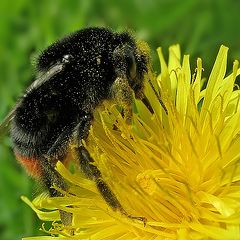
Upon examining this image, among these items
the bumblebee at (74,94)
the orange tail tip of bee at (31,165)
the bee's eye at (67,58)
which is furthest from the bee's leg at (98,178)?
the bee's eye at (67,58)

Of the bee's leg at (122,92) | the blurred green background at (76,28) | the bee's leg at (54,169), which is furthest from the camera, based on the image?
the blurred green background at (76,28)

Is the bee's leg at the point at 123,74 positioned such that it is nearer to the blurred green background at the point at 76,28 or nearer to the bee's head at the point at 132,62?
the bee's head at the point at 132,62

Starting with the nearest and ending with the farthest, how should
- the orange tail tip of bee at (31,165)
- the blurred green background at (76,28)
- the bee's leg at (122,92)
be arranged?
the bee's leg at (122,92)
the orange tail tip of bee at (31,165)
the blurred green background at (76,28)

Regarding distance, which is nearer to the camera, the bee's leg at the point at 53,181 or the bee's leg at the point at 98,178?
the bee's leg at the point at 98,178

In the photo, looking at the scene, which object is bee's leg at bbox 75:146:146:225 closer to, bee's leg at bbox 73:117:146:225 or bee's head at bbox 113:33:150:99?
bee's leg at bbox 73:117:146:225

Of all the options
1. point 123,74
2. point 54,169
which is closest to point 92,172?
point 54,169

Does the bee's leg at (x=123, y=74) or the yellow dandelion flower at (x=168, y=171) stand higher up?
the bee's leg at (x=123, y=74)

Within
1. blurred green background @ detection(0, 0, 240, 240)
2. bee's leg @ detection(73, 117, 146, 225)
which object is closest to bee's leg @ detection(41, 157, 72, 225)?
bee's leg @ detection(73, 117, 146, 225)

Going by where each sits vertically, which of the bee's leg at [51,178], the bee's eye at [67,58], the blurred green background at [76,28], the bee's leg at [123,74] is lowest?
the bee's leg at [51,178]

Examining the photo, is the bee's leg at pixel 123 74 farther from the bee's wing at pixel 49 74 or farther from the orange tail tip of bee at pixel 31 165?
the orange tail tip of bee at pixel 31 165

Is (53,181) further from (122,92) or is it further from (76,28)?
(76,28)
